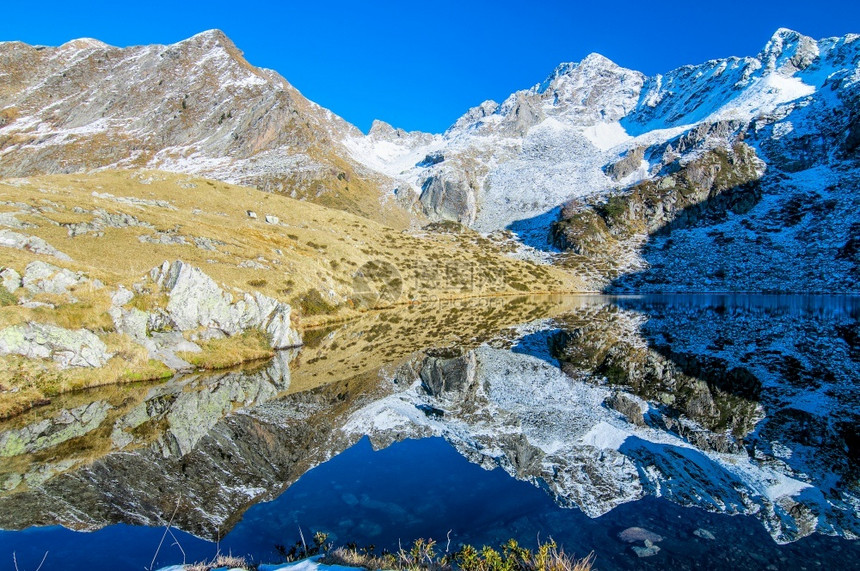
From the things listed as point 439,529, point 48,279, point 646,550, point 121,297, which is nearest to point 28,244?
point 48,279

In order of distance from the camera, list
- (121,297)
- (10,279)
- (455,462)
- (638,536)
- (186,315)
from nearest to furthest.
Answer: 1. (638,536)
2. (455,462)
3. (10,279)
4. (121,297)
5. (186,315)

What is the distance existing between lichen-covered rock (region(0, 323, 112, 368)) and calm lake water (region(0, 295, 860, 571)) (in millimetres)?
3369

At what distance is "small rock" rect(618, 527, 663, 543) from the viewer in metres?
13.2

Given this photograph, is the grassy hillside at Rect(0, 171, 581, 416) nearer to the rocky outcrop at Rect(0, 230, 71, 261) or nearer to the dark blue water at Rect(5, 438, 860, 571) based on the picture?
the rocky outcrop at Rect(0, 230, 71, 261)

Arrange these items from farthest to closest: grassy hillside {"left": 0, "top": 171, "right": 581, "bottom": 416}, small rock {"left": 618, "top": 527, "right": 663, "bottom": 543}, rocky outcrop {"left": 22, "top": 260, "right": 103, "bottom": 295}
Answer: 1. rocky outcrop {"left": 22, "top": 260, "right": 103, "bottom": 295}
2. grassy hillside {"left": 0, "top": 171, "right": 581, "bottom": 416}
3. small rock {"left": 618, "top": 527, "right": 663, "bottom": 543}

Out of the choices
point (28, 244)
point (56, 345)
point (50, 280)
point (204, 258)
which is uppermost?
point (28, 244)

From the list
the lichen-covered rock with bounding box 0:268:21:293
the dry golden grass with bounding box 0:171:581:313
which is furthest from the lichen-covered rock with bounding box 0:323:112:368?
the dry golden grass with bounding box 0:171:581:313

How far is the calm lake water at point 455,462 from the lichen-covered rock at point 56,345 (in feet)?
11.1

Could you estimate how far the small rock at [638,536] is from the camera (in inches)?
519

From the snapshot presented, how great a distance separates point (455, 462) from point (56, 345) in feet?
90.8

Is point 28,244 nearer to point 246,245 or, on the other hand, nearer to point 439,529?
point 246,245

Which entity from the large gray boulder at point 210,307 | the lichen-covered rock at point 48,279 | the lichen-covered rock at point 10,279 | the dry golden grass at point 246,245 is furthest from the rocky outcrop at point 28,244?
the large gray boulder at point 210,307

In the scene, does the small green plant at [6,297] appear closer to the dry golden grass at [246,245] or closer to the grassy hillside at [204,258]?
the grassy hillside at [204,258]

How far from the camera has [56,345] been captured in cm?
2930
